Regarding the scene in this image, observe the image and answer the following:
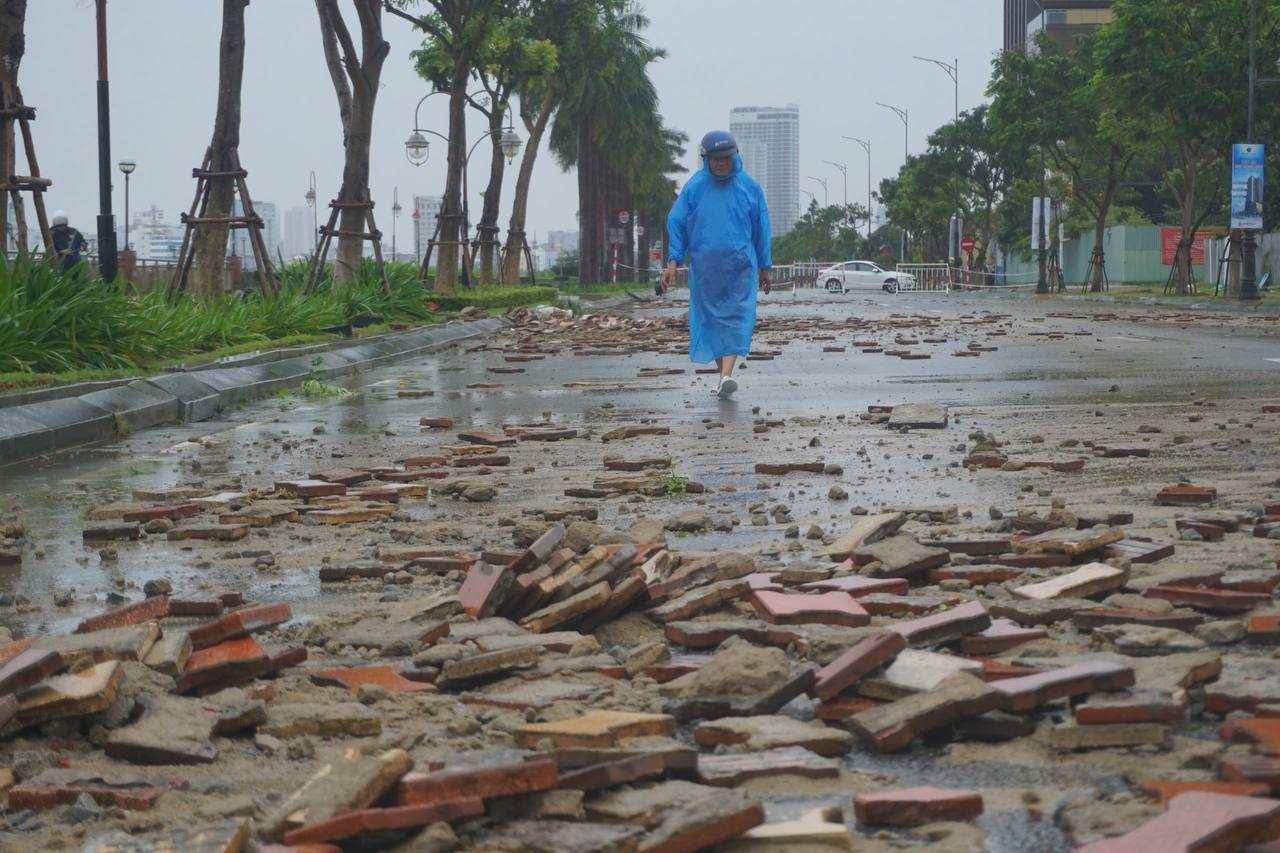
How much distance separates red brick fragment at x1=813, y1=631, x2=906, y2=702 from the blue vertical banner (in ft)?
125

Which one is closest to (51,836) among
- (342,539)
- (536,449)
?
(342,539)

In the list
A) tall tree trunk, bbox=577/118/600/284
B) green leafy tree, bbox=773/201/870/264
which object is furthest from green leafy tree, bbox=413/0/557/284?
green leafy tree, bbox=773/201/870/264

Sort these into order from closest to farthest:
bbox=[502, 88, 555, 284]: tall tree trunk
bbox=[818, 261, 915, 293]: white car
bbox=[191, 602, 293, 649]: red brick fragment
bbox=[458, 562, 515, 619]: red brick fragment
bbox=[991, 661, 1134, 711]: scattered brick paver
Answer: bbox=[991, 661, 1134, 711]: scattered brick paver
bbox=[191, 602, 293, 649]: red brick fragment
bbox=[458, 562, 515, 619]: red brick fragment
bbox=[502, 88, 555, 284]: tall tree trunk
bbox=[818, 261, 915, 293]: white car

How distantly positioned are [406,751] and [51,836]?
0.67 m

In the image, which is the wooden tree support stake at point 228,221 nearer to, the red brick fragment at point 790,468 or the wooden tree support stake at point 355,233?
the wooden tree support stake at point 355,233

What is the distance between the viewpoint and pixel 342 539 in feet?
21.3

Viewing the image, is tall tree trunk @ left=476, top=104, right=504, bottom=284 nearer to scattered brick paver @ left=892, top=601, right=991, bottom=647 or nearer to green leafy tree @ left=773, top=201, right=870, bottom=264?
scattered brick paver @ left=892, top=601, right=991, bottom=647

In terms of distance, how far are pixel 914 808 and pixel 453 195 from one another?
116 feet

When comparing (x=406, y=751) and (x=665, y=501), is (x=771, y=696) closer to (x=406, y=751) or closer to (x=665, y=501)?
(x=406, y=751)

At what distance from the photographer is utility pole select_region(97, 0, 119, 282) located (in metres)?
19.8

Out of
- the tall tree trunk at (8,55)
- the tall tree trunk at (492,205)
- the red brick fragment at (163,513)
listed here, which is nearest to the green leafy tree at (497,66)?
the tall tree trunk at (492,205)

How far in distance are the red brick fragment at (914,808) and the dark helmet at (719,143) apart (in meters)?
10.6

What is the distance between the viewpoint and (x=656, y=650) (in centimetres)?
406

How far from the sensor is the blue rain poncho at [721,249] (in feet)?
45.6
